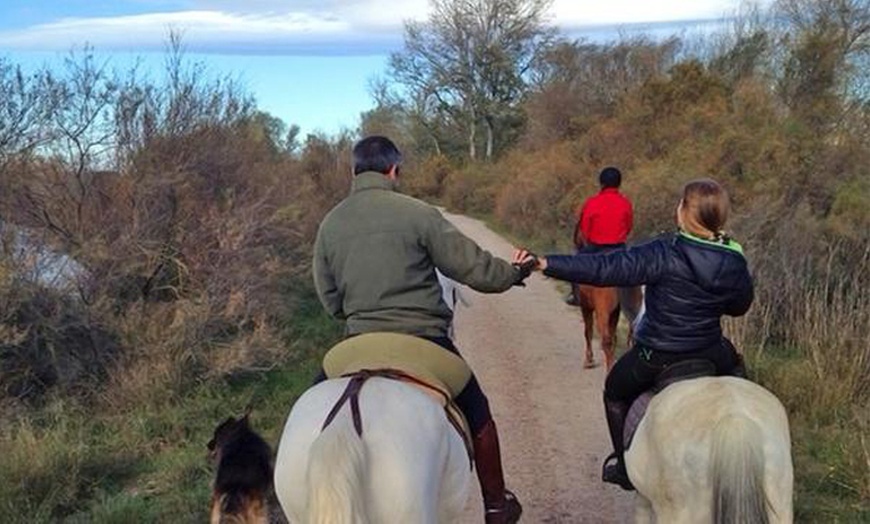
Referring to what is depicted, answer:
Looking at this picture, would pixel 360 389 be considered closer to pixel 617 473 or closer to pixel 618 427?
pixel 618 427

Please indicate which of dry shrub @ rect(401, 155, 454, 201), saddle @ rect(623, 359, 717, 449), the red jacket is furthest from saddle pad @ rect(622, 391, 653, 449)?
dry shrub @ rect(401, 155, 454, 201)

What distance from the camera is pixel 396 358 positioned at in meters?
4.39

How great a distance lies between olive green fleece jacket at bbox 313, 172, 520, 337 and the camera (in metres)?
4.52

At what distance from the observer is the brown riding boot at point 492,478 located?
16.1ft

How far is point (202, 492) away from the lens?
6992 mm

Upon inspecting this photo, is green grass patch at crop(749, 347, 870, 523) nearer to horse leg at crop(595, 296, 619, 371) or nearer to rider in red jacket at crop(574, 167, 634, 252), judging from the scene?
horse leg at crop(595, 296, 619, 371)

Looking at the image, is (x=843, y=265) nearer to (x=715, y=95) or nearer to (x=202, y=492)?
(x=202, y=492)

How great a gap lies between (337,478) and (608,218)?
22.6ft

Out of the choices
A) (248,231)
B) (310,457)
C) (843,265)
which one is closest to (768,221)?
(843,265)

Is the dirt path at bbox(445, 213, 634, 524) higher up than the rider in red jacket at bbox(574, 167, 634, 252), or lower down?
lower down

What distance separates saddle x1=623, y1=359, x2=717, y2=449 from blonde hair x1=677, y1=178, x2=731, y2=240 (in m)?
0.71

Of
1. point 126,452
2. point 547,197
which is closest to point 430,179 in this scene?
point 547,197

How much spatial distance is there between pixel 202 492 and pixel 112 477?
1.08 m

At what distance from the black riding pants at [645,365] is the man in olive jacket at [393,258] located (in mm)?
1020
